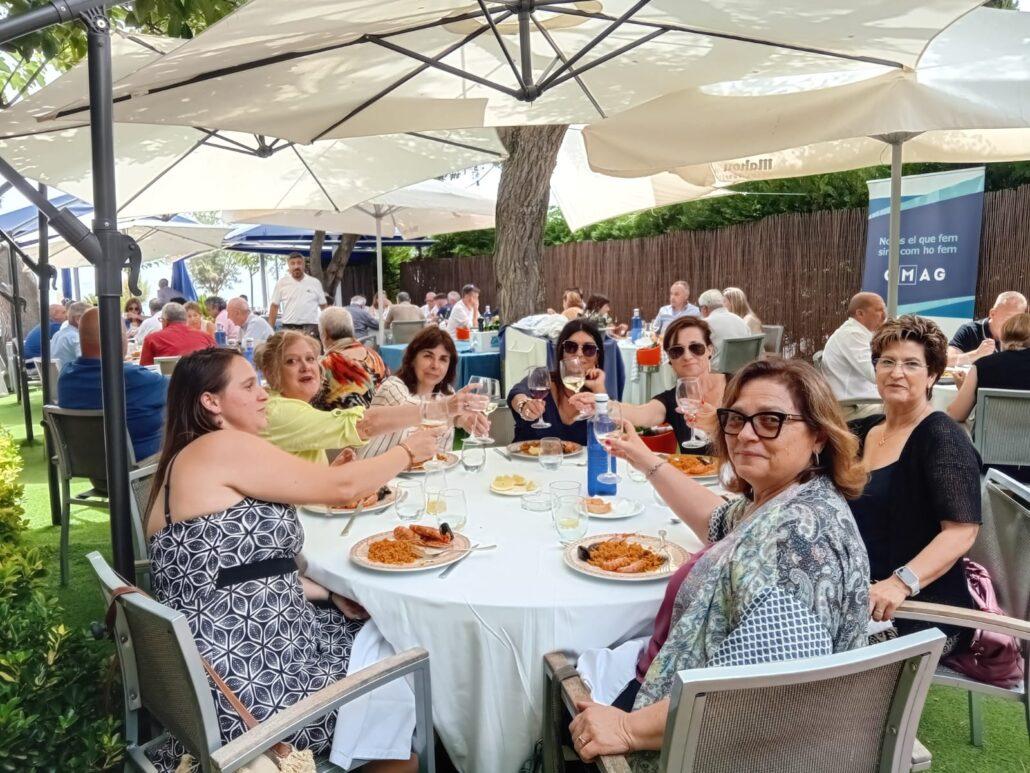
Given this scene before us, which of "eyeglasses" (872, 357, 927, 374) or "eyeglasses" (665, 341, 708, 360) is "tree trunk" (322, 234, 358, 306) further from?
"eyeglasses" (872, 357, 927, 374)

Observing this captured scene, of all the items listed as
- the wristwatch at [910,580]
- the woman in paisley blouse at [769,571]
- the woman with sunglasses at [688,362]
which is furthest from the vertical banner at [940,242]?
the woman in paisley blouse at [769,571]

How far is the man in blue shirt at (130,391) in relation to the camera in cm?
488

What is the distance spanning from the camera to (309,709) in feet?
5.41

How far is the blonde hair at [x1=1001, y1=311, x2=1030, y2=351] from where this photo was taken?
4426 mm

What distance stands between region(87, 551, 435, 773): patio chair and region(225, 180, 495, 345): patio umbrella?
7369 mm

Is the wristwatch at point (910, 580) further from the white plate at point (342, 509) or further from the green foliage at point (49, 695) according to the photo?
the green foliage at point (49, 695)

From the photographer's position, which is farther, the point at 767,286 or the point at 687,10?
the point at 767,286

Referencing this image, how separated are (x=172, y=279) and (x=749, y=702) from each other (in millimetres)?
18323

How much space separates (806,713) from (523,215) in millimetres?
7120

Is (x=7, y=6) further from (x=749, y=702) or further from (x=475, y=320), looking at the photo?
(x=475, y=320)

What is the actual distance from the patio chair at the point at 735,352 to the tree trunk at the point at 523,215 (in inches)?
87.1

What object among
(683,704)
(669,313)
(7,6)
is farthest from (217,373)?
(669,313)

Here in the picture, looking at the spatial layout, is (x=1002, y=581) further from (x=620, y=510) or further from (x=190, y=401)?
(x=190, y=401)

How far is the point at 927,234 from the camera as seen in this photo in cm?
912
